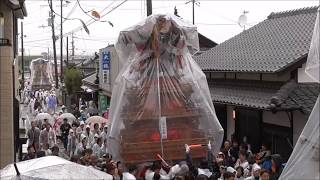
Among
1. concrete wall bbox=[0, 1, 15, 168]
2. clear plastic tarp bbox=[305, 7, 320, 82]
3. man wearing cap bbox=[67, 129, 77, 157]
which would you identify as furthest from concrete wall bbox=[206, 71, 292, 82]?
clear plastic tarp bbox=[305, 7, 320, 82]

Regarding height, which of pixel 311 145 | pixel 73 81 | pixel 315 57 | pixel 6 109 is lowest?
pixel 311 145

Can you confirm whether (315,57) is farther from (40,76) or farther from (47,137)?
Answer: (40,76)

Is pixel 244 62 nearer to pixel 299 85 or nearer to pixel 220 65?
pixel 220 65

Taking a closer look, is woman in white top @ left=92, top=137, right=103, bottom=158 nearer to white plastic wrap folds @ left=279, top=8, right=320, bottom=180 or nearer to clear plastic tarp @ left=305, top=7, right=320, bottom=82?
white plastic wrap folds @ left=279, top=8, right=320, bottom=180

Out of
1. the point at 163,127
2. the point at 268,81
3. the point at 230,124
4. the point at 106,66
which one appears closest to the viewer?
the point at 163,127

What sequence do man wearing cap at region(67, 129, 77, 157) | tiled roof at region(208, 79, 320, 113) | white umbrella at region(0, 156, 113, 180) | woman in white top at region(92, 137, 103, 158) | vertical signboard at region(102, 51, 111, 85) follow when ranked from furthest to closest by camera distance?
vertical signboard at region(102, 51, 111, 85) < man wearing cap at region(67, 129, 77, 157) < woman in white top at region(92, 137, 103, 158) < tiled roof at region(208, 79, 320, 113) < white umbrella at region(0, 156, 113, 180)

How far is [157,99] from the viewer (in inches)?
415

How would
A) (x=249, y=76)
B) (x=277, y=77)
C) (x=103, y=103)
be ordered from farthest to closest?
(x=103, y=103) < (x=249, y=76) < (x=277, y=77)

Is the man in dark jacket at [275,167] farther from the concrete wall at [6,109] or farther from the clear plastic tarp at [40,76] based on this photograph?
the clear plastic tarp at [40,76]

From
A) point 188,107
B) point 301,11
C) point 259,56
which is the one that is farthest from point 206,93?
point 301,11

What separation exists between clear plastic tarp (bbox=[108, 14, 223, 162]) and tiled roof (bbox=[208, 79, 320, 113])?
1.61m

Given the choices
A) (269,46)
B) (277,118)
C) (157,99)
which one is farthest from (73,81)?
(157,99)

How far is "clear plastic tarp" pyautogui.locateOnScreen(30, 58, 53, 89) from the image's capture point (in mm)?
59188

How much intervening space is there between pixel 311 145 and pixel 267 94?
24.2 feet
